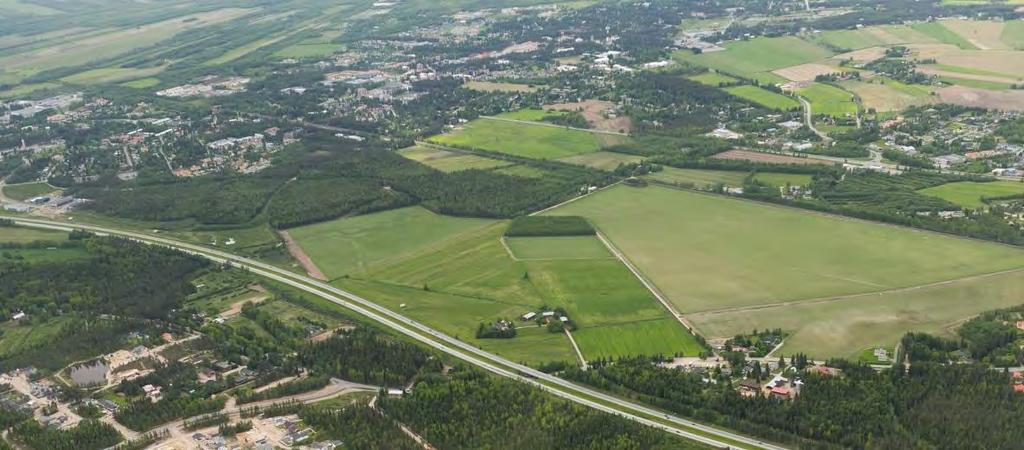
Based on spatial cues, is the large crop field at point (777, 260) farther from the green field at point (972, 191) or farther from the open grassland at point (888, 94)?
the open grassland at point (888, 94)

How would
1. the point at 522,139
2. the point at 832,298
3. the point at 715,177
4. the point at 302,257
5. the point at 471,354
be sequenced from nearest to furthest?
the point at 471,354 → the point at 832,298 → the point at 302,257 → the point at 715,177 → the point at 522,139

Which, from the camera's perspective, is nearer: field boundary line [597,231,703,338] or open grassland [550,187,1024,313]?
field boundary line [597,231,703,338]

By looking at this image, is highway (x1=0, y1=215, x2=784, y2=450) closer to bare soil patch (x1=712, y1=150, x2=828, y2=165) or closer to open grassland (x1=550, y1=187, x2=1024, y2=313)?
open grassland (x1=550, y1=187, x2=1024, y2=313)

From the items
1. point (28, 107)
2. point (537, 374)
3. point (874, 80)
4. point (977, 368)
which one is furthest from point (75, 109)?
point (977, 368)

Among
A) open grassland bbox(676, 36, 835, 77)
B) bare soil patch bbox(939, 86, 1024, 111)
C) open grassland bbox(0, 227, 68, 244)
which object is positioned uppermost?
open grassland bbox(676, 36, 835, 77)

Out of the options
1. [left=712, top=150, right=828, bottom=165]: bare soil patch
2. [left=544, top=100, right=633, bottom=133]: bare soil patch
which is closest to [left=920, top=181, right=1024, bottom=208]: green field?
[left=712, top=150, right=828, bottom=165]: bare soil patch

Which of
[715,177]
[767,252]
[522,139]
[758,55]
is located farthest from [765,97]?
[767,252]

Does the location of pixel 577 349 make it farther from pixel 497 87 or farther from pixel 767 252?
pixel 497 87

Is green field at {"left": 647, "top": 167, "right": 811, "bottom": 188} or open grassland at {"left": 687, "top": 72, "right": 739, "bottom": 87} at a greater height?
open grassland at {"left": 687, "top": 72, "right": 739, "bottom": 87}
